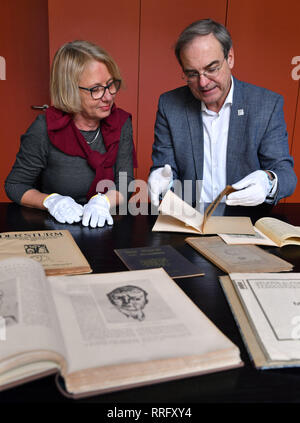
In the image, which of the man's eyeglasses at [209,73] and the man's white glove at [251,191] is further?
the man's eyeglasses at [209,73]

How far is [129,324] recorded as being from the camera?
532 millimetres

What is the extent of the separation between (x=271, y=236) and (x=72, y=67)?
108 cm

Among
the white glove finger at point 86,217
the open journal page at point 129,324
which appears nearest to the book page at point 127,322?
the open journal page at point 129,324

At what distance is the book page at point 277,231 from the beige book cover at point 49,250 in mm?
533

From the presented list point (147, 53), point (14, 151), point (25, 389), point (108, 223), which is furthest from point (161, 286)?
point (14, 151)

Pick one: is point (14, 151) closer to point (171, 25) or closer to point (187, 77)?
point (171, 25)

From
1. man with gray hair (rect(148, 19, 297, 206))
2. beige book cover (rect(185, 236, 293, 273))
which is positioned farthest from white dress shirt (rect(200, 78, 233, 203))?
beige book cover (rect(185, 236, 293, 273))

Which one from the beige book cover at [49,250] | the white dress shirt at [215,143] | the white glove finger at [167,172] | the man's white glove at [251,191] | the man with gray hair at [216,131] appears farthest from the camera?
the white dress shirt at [215,143]

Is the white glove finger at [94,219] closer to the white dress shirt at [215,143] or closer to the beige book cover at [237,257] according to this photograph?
the beige book cover at [237,257]

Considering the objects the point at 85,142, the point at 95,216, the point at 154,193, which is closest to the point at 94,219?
the point at 95,216

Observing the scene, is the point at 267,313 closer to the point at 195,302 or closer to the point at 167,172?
the point at 195,302

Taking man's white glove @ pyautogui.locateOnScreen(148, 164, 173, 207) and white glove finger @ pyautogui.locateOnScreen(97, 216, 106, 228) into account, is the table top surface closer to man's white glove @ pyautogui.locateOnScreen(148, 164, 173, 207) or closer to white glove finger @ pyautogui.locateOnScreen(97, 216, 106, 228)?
white glove finger @ pyautogui.locateOnScreen(97, 216, 106, 228)

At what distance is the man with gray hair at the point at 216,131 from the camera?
1.48m

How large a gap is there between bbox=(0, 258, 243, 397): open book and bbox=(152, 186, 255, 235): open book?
451mm
